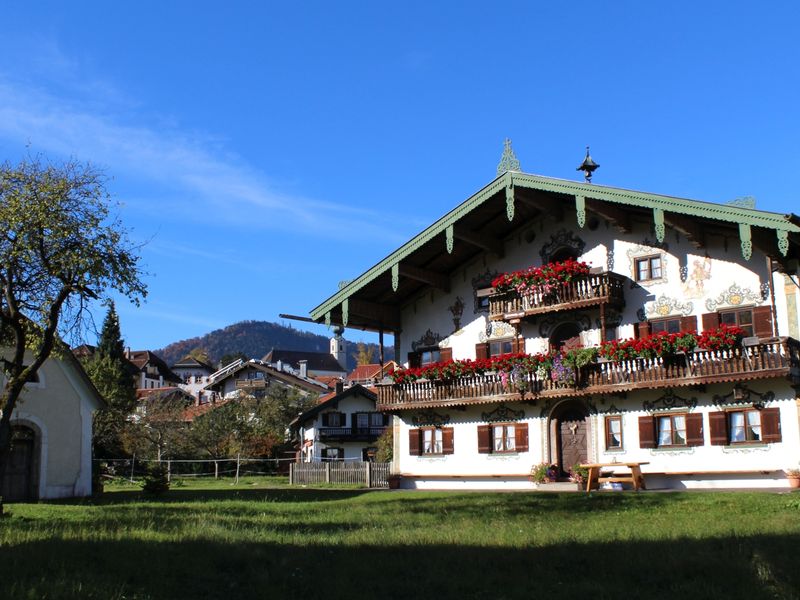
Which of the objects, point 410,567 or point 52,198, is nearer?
point 410,567

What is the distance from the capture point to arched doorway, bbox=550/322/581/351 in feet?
99.5

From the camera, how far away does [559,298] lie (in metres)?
29.5

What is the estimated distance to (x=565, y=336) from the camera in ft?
101

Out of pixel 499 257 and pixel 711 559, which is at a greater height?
pixel 499 257

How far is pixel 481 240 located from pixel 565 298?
13.6 feet

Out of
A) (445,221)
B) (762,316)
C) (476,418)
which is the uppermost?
(445,221)

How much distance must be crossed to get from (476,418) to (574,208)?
8.38m

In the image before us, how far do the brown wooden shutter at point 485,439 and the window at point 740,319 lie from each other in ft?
30.0

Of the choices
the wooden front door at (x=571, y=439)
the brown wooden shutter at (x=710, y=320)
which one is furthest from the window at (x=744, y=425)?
the wooden front door at (x=571, y=439)

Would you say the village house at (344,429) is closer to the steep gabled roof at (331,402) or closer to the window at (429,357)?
the steep gabled roof at (331,402)

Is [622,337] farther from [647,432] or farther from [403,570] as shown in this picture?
[403,570]

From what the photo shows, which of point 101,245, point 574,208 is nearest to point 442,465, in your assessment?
point 574,208

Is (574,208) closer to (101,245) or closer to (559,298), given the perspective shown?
(559,298)

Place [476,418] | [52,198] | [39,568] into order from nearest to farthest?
[39,568]
[52,198]
[476,418]
